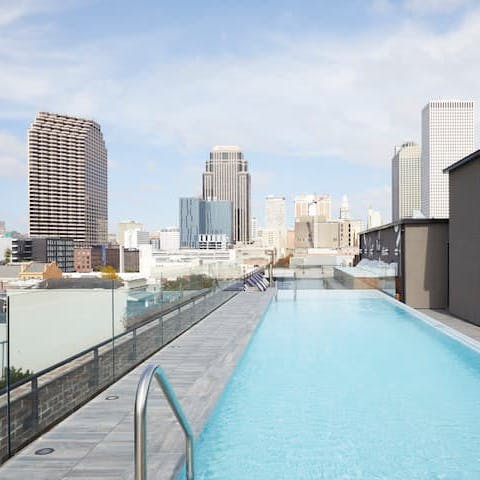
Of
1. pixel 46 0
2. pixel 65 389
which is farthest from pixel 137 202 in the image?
pixel 65 389

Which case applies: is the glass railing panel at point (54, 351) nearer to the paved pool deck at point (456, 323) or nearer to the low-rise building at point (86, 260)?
the paved pool deck at point (456, 323)

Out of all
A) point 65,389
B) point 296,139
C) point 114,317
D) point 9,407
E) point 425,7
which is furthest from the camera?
point 296,139

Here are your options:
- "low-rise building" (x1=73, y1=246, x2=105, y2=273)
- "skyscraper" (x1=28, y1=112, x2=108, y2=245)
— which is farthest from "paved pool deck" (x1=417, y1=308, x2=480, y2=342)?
"skyscraper" (x1=28, y1=112, x2=108, y2=245)

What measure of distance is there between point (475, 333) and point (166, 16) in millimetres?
13255

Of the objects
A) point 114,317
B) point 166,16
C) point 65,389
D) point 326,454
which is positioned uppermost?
point 166,16

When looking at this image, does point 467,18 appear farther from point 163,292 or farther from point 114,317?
point 114,317

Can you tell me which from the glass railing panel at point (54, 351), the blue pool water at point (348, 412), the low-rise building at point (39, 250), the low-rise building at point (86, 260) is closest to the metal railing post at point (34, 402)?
the glass railing panel at point (54, 351)

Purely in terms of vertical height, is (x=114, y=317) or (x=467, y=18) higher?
(x=467, y=18)

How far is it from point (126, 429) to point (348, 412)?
2.68 m

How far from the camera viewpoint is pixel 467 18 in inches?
716

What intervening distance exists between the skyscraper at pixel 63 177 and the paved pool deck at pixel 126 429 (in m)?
174

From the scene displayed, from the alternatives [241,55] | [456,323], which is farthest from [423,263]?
[241,55]

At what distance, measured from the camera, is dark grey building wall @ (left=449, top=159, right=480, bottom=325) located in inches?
452

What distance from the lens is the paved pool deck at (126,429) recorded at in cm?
391
